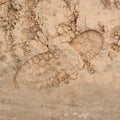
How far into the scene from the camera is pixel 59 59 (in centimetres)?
246

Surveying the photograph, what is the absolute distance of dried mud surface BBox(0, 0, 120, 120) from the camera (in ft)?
7.97

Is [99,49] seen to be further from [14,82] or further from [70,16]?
[14,82]

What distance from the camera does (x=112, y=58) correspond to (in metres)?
2.43

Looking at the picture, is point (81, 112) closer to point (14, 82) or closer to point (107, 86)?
point (107, 86)

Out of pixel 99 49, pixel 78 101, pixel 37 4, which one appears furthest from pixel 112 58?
pixel 37 4

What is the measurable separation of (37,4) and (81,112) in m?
0.52

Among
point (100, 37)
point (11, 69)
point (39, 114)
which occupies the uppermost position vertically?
point (100, 37)

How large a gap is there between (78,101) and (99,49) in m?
0.25

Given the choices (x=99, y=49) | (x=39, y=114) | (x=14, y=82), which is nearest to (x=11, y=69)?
(x=14, y=82)

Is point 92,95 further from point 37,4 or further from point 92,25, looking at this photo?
point 37,4

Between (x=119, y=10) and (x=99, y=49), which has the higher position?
(x=119, y=10)

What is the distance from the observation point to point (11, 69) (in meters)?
2.51

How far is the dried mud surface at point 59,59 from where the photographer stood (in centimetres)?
243

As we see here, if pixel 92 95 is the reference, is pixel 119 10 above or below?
above
